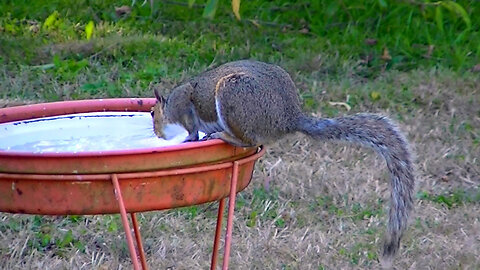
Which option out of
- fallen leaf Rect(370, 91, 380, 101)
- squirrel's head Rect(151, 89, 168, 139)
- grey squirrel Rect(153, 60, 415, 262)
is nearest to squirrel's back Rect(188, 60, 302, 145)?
grey squirrel Rect(153, 60, 415, 262)

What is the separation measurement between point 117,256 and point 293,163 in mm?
1084

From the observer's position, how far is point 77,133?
8.00 ft

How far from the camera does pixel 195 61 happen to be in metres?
5.20

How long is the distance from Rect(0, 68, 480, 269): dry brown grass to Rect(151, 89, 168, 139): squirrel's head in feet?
2.25

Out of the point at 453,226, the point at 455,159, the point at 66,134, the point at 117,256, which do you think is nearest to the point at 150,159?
the point at 66,134

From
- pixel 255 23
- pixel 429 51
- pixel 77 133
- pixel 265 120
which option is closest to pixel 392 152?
pixel 265 120

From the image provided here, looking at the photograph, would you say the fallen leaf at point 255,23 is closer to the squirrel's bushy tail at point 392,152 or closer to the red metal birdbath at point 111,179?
the squirrel's bushy tail at point 392,152

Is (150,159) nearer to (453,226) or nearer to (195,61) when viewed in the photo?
(453,226)

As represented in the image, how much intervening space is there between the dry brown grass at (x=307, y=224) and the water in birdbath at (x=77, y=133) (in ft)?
3.01

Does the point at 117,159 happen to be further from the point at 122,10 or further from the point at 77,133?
the point at 122,10

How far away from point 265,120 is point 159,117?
0.32 m

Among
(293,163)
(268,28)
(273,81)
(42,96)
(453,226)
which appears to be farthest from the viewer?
(268,28)

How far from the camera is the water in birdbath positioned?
2.33 meters

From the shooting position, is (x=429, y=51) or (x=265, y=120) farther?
(x=429, y=51)
